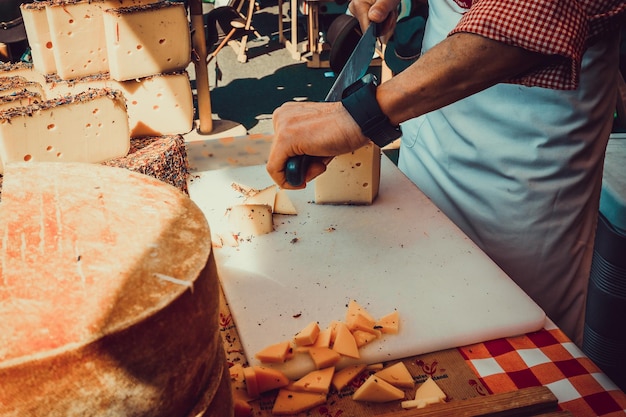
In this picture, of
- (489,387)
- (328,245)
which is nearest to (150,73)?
(328,245)

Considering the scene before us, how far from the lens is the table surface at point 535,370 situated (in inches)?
38.5

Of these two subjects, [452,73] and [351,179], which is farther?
[351,179]

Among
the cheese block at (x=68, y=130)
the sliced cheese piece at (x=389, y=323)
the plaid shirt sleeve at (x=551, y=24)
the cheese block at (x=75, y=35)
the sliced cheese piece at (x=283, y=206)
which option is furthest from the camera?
the cheese block at (x=75, y=35)

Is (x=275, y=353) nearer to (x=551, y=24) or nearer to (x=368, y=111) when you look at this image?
(x=368, y=111)

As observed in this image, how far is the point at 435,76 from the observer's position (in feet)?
3.25

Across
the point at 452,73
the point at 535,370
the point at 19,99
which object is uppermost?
the point at 452,73

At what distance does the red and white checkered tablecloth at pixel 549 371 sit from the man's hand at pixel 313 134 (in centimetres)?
49

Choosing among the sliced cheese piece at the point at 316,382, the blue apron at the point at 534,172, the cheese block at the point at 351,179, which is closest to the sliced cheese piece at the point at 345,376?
the sliced cheese piece at the point at 316,382

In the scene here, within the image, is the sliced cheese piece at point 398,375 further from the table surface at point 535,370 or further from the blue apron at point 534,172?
the blue apron at point 534,172

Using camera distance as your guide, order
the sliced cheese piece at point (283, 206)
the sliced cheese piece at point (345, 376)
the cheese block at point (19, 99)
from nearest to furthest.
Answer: the sliced cheese piece at point (345, 376)
the sliced cheese piece at point (283, 206)
the cheese block at point (19, 99)

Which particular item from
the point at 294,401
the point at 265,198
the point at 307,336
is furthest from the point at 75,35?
the point at 294,401

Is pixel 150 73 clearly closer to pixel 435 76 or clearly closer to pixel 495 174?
pixel 495 174

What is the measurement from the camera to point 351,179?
1575mm

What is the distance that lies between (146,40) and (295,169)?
5.80 ft
